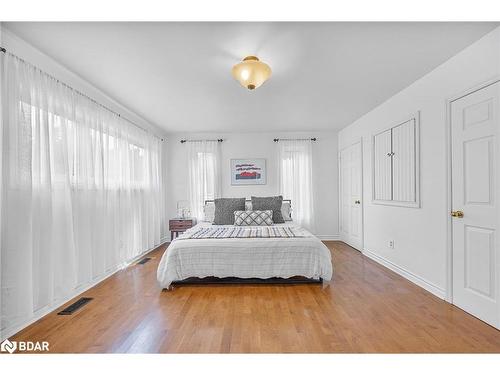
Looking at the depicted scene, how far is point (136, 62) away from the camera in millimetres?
2521

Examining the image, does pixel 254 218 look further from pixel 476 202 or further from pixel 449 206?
pixel 476 202

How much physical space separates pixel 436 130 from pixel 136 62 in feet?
10.3

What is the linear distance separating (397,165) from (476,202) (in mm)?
1341

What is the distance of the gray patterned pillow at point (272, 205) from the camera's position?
4.62 meters

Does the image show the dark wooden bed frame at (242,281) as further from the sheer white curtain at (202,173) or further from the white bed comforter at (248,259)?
the sheer white curtain at (202,173)

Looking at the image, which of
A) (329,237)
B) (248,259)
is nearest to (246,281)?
(248,259)

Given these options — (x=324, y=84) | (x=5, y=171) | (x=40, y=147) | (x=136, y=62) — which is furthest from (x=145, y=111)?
(x=324, y=84)

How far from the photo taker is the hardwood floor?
6.16ft

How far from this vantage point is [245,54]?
2381 mm

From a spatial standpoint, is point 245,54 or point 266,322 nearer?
point 266,322

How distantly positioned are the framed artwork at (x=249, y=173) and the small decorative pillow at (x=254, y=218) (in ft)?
4.40

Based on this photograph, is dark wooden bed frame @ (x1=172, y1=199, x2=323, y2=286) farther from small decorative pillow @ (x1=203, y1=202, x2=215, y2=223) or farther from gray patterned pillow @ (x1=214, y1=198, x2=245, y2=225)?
small decorative pillow @ (x1=203, y1=202, x2=215, y2=223)

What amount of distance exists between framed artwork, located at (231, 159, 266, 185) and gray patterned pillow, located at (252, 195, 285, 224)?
34.9 inches
